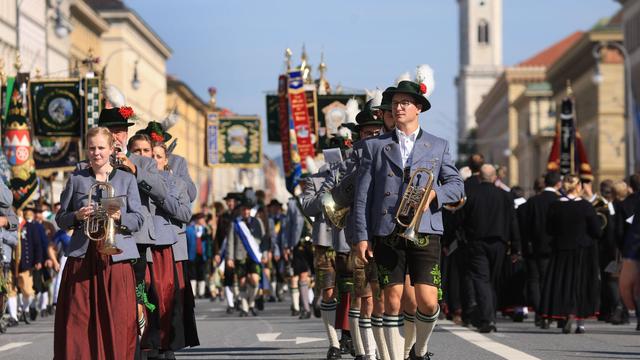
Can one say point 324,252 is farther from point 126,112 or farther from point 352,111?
point 126,112

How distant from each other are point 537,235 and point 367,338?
888 cm

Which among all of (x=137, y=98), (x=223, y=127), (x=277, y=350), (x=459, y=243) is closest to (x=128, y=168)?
(x=277, y=350)

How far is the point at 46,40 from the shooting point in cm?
8731

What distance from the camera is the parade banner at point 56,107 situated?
38.6 meters

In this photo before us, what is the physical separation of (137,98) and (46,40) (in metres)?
39.3

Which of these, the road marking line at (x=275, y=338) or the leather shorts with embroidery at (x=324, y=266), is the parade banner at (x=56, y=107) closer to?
the road marking line at (x=275, y=338)

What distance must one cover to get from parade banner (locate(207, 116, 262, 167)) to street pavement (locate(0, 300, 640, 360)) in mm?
34334

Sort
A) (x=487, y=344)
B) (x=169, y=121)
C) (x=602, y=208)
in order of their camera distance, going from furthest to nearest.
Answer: (x=602, y=208) → (x=487, y=344) → (x=169, y=121)

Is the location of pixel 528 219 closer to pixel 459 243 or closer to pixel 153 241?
pixel 459 243

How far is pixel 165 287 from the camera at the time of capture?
43.7 ft

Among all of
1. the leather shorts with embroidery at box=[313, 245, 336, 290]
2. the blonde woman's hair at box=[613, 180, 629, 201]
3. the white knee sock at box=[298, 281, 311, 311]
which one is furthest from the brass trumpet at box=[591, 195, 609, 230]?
the leather shorts with embroidery at box=[313, 245, 336, 290]

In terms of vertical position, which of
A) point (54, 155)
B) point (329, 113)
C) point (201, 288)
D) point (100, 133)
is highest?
point (329, 113)

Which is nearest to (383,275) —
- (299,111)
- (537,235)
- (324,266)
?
(324,266)

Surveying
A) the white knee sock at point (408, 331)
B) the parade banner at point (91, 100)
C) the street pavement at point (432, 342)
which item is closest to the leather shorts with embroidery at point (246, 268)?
the street pavement at point (432, 342)
